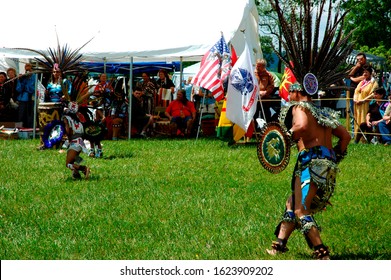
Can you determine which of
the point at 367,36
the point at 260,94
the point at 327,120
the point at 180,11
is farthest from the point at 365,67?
the point at 367,36

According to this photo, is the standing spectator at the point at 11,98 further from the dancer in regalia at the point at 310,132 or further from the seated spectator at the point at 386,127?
the dancer in regalia at the point at 310,132

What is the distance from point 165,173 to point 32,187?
2.00 m

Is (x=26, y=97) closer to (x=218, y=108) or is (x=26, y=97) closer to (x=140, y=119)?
(x=140, y=119)

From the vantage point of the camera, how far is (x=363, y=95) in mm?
14906

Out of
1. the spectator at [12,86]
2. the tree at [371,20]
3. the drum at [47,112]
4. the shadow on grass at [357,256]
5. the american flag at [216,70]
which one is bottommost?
the shadow on grass at [357,256]

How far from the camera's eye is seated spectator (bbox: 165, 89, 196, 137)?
17.1 meters

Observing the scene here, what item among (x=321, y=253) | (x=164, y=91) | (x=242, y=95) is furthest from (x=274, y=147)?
(x=164, y=91)

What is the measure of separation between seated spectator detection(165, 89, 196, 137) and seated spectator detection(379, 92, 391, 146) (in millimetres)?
4368

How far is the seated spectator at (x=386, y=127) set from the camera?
1436 cm

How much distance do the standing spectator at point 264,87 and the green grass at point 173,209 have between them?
7.79ft

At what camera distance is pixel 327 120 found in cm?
578

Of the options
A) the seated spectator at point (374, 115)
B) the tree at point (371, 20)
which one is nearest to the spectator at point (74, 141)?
the seated spectator at point (374, 115)

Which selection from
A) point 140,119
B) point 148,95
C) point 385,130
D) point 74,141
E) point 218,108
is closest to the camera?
point 74,141

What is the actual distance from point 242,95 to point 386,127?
3028mm
